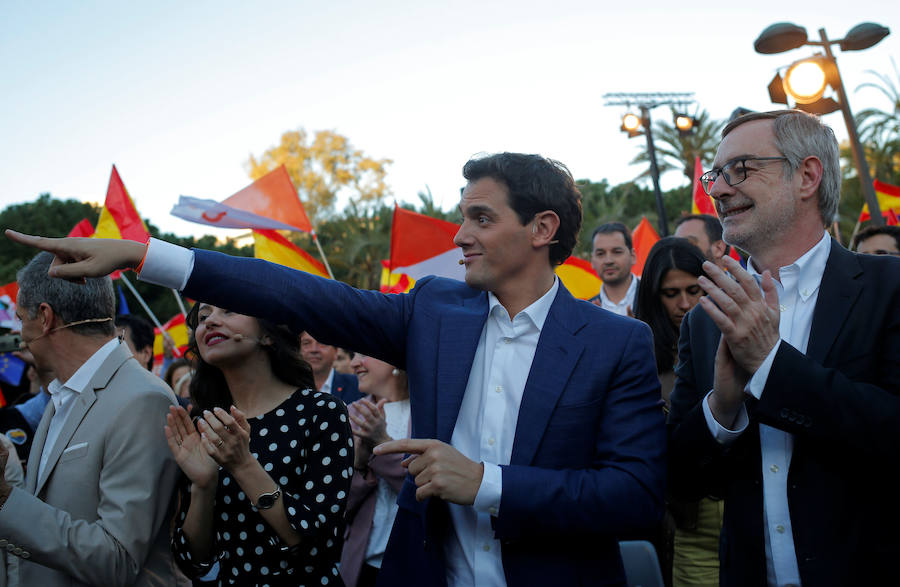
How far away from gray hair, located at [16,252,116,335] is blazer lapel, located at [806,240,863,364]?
2.75m

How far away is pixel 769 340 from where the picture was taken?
2047 millimetres

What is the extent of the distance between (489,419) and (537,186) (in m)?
0.81

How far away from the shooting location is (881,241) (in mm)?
5598

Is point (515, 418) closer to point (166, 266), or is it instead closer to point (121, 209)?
point (166, 266)

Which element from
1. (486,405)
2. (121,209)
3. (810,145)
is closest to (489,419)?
(486,405)

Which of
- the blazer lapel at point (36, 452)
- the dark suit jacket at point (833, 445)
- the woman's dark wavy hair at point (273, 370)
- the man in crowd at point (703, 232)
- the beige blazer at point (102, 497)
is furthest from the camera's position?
the man in crowd at point (703, 232)

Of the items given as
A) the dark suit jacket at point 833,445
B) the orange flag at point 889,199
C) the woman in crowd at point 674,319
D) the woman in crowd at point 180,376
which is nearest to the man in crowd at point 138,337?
the woman in crowd at point 180,376

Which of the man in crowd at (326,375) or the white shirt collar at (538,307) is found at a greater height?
the white shirt collar at (538,307)

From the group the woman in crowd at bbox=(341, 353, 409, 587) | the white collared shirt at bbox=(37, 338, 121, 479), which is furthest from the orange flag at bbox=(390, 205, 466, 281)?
the white collared shirt at bbox=(37, 338, 121, 479)

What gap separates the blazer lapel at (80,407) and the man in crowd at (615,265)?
182 inches

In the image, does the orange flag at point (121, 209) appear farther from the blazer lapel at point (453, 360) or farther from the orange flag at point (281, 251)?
the blazer lapel at point (453, 360)

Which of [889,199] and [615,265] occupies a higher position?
[615,265]

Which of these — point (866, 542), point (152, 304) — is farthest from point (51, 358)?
point (152, 304)

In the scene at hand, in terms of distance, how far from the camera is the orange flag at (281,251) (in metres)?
8.64
